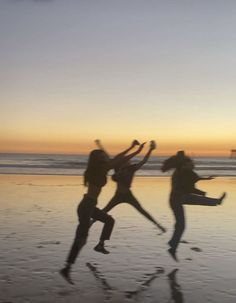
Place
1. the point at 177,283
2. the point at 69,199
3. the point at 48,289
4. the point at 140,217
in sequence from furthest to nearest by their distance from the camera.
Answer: the point at 69,199
the point at 140,217
the point at 177,283
the point at 48,289

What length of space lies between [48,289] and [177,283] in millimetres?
1804

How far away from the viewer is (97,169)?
7805 mm

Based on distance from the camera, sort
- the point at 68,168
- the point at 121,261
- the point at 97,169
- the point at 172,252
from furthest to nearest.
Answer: the point at 68,168
the point at 172,252
the point at 121,261
the point at 97,169

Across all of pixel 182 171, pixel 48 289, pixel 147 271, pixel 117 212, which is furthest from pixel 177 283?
pixel 117 212

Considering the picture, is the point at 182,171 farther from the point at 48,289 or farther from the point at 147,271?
the point at 48,289

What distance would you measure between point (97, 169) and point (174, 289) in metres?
2.15

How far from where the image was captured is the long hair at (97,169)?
25.5 ft

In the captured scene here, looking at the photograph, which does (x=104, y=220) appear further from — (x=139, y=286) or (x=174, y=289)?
(x=174, y=289)

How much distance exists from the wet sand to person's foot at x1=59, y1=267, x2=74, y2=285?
3.9 inches

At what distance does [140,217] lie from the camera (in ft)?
44.7

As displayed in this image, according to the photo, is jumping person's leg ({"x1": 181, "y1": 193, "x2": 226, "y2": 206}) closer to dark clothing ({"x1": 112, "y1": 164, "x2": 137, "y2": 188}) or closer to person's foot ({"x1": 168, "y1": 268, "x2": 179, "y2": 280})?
dark clothing ({"x1": 112, "y1": 164, "x2": 137, "y2": 188})

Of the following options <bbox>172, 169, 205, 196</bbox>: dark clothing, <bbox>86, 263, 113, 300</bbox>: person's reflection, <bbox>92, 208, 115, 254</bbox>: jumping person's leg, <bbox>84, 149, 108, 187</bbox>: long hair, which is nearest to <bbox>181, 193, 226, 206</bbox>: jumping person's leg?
<bbox>172, 169, 205, 196</bbox>: dark clothing

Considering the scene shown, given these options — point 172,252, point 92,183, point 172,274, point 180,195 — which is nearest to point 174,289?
point 172,274

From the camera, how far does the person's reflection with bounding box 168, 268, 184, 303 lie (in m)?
6.35
